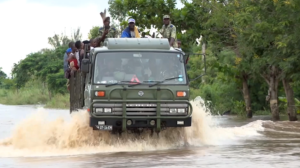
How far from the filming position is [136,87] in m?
11.9

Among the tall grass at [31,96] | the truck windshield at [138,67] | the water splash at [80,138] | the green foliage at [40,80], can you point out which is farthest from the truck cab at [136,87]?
the tall grass at [31,96]

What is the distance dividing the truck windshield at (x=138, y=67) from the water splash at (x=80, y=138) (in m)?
1.00

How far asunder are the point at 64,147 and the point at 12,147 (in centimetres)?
138

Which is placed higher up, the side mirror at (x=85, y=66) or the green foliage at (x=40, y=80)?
the green foliage at (x=40, y=80)

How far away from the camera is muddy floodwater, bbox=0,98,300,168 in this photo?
1027 cm

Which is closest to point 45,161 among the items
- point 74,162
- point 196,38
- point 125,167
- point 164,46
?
point 74,162

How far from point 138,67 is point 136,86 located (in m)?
0.49

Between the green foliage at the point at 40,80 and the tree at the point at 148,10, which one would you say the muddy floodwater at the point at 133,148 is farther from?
the green foliage at the point at 40,80

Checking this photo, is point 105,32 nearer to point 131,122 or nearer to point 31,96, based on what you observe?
point 131,122

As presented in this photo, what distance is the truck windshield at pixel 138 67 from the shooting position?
12141 millimetres

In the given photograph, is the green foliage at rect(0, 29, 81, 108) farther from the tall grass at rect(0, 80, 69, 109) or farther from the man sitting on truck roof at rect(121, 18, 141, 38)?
the man sitting on truck roof at rect(121, 18, 141, 38)

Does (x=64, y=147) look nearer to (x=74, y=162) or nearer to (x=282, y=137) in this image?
(x=74, y=162)

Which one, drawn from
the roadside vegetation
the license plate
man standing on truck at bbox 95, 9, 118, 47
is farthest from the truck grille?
man standing on truck at bbox 95, 9, 118, 47

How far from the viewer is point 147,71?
12258 mm
